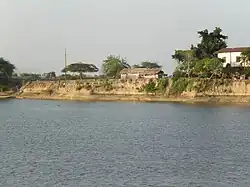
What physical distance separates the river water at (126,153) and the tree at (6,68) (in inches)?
3047

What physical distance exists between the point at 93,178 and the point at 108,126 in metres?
21.9

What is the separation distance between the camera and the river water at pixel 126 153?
75.2 ft

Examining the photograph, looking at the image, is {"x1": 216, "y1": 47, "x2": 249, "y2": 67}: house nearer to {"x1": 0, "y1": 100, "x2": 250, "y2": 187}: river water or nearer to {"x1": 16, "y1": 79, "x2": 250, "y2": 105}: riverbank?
{"x1": 16, "y1": 79, "x2": 250, "y2": 105}: riverbank

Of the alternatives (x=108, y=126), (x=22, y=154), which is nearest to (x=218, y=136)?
(x=108, y=126)

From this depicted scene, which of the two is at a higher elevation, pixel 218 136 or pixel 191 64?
pixel 191 64

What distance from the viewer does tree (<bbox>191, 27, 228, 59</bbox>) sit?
3637 inches

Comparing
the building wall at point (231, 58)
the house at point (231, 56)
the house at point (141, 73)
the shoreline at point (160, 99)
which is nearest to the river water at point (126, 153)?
the shoreline at point (160, 99)

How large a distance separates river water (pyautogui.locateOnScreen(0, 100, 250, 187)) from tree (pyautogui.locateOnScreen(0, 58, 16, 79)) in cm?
7739

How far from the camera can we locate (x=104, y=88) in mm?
93188

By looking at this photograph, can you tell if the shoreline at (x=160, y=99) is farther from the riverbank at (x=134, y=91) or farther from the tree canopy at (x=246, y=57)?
the tree canopy at (x=246, y=57)

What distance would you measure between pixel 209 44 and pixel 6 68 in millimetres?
52411

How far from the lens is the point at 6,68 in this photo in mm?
125688

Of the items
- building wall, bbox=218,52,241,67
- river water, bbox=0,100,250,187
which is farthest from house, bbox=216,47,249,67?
river water, bbox=0,100,250,187

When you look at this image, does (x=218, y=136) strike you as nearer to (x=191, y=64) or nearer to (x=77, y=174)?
(x=77, y=174)
